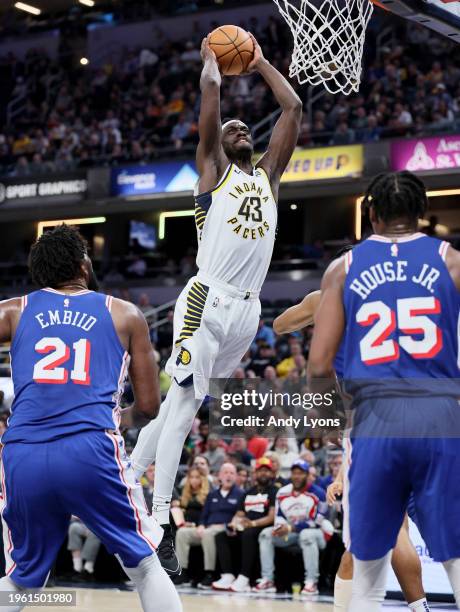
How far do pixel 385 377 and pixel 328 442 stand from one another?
8736 millimetres

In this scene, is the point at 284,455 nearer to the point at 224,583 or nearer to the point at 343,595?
the point at 224,583

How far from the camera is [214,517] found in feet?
39.4

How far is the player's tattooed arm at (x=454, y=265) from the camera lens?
414 cm

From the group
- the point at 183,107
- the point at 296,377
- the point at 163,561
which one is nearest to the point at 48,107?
the point at 183,107

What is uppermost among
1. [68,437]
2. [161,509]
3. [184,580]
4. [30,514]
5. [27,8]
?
[27,8]

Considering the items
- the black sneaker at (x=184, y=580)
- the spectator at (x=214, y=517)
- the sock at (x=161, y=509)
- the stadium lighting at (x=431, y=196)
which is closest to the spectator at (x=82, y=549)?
the black sneaker at (x=184, y=580)

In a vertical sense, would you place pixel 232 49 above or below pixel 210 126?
above

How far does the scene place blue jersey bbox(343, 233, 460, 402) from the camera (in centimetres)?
409

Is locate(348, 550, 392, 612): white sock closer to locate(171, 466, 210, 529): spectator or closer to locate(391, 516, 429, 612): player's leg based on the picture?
locate(391, 516, 429, 612): player's leg

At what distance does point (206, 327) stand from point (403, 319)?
245 cm

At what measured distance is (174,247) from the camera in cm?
2859

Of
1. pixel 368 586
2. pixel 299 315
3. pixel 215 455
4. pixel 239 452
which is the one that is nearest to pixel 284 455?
pixel 239 452

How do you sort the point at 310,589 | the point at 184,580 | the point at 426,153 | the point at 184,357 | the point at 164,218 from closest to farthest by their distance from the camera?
the point at 184,357 → the point at 310,589 → the point at 184,580 → the point at 426,153 → the point at 164,218

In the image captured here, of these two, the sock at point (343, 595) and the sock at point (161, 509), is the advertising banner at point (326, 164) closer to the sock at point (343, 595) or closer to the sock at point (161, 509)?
the sock at point (161, 509)
